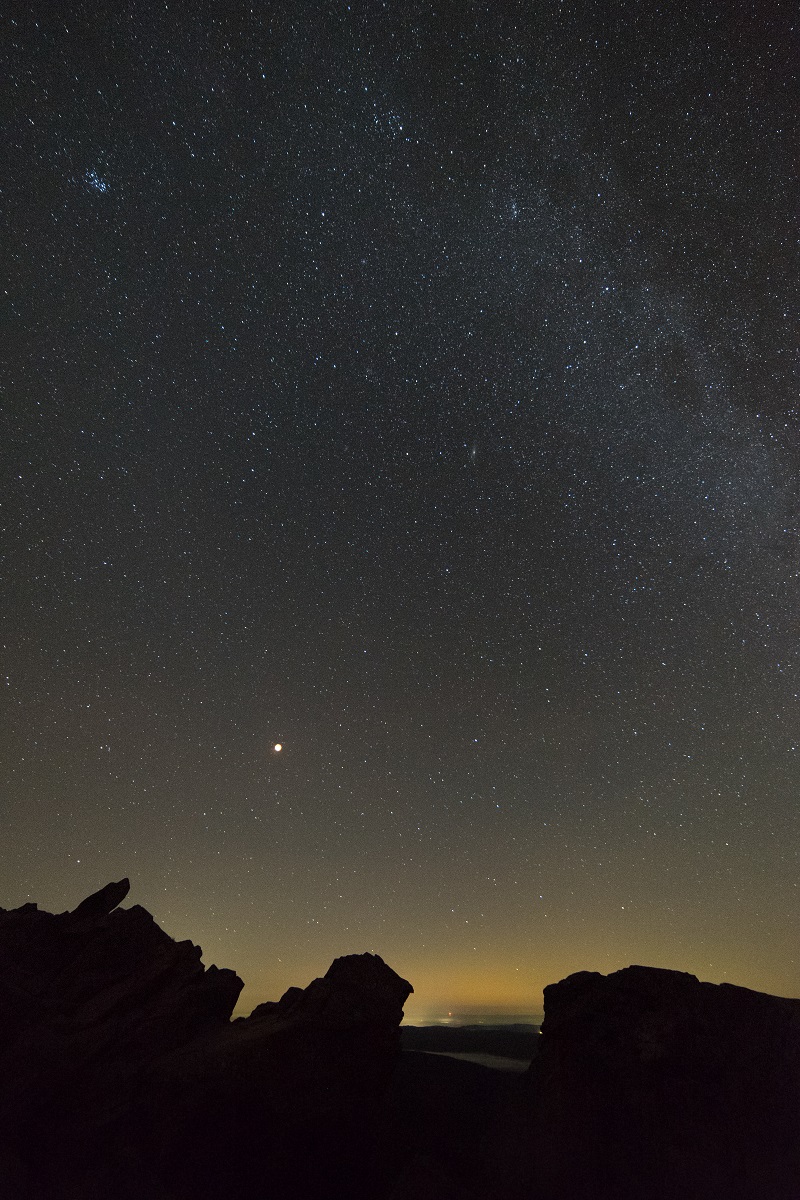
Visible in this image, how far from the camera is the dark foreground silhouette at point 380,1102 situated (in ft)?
61.9

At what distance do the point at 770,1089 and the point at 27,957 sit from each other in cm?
2604

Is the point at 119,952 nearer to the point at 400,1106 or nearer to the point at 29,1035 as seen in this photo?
the point at 29,1035

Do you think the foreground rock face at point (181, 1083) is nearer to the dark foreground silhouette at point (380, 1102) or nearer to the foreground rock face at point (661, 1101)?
the dark foreground silhouette at point (380, 1102)

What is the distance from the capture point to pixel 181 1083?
21.2 meters

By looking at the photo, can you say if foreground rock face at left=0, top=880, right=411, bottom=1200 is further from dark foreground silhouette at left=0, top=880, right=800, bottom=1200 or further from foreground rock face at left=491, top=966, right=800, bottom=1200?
foreground rock face at left=491, top=966, right=800, bottom=1200

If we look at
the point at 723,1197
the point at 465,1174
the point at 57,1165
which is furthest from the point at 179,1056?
the point at 723,1197

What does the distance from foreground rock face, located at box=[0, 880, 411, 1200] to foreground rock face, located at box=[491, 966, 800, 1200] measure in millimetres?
5224

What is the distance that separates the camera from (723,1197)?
18.0m

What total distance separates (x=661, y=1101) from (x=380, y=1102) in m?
9.19

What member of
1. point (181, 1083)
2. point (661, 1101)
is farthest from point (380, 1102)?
point (661, 1101)

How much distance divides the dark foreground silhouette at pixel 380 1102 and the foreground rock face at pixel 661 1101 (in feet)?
0.14

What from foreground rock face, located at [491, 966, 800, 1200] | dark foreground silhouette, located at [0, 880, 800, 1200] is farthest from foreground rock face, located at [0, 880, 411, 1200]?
foreground rock face, located at [491, 966, 800, 1200]

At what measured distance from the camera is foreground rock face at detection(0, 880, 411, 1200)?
20250mm

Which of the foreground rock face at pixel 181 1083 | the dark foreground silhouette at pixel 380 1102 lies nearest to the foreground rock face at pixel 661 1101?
the dark foreground silhouette at pixel 380 1102
